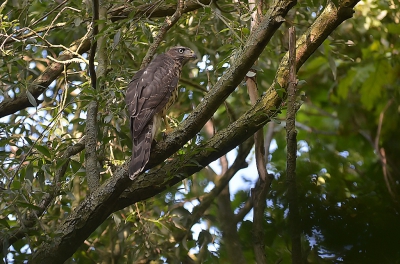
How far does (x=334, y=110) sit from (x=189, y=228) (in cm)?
338

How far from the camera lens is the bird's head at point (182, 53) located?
5.36m

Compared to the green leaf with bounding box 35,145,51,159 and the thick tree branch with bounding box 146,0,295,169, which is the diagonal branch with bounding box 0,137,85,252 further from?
the thick tree branch with bounding box 146,0,295,169

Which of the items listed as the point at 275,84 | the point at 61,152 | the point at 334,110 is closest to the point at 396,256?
the point at 275,84

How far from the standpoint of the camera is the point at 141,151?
12.9 feet

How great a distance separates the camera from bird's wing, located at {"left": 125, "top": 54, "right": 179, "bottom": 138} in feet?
14.6

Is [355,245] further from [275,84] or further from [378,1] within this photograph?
[378,1]

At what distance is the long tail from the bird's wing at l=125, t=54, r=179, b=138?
62 millimetres

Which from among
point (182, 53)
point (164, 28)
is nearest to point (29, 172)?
point (164, 28)

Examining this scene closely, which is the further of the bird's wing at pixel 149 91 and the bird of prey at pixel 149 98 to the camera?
the bird's wing at pixel 149 91

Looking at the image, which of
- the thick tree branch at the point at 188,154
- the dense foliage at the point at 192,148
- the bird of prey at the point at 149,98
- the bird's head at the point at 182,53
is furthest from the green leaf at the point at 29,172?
the bird's head at the point at 182,53

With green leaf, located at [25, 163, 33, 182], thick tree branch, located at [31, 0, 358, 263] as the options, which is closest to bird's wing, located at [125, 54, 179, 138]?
thick tree branch, located at [31, 0, 358, 263]

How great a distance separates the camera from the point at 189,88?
18.8ft

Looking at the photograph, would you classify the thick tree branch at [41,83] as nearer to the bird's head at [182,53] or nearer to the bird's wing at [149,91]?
the bird's wing at [149,91]

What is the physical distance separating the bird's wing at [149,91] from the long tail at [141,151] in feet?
0.20
